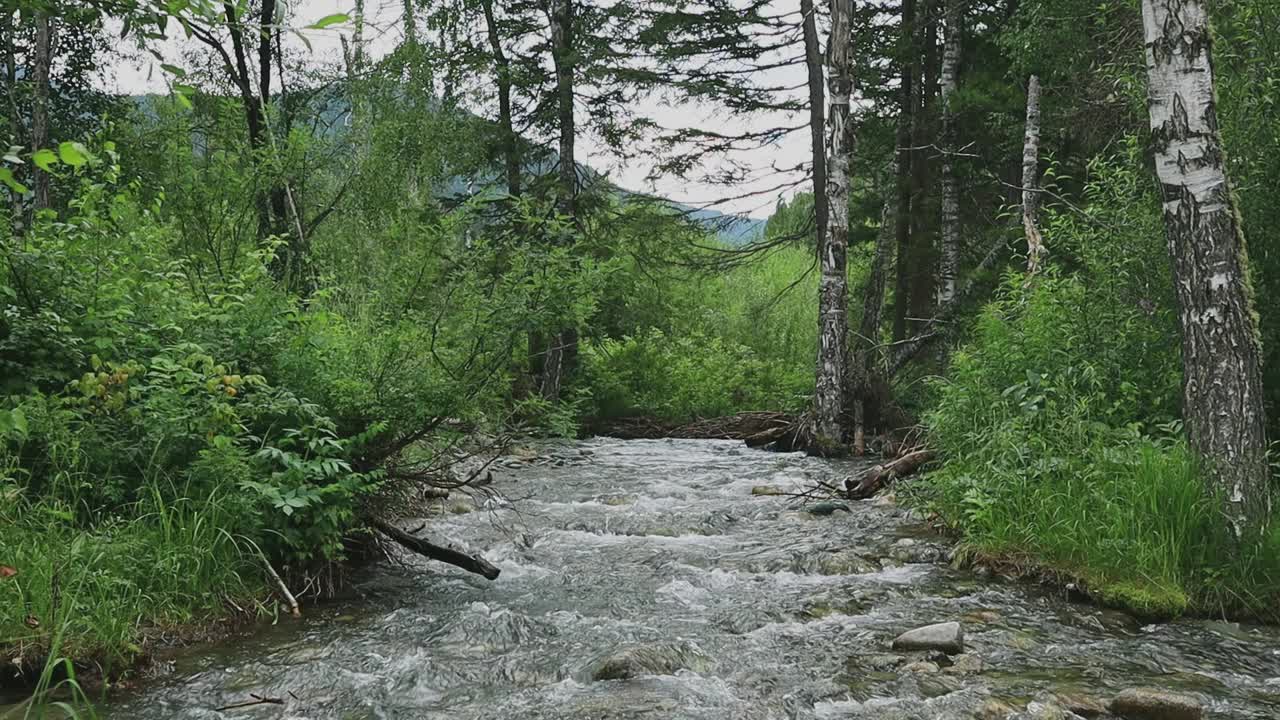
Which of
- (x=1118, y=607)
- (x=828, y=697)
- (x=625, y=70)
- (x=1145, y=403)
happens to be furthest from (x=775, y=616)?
(x=625, y=70)

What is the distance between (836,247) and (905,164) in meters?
5.17

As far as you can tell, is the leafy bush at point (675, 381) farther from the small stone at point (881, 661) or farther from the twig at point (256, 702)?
the twig at point (256, 702)

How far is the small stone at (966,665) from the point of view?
4.43 m

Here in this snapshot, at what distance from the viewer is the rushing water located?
4.13m

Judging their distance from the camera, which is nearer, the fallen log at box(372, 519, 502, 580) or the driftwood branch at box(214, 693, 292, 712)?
the driftwood branch at box(214, 693, 292, 712)

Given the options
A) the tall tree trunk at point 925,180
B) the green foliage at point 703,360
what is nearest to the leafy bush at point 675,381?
the green foliage at point 703,360

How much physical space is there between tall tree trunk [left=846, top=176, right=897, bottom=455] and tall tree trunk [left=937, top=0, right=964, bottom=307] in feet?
3.75

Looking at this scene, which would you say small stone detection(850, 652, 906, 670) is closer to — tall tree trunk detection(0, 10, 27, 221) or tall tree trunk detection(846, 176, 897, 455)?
tall tree trunk detection(846, 176, 897, 455)

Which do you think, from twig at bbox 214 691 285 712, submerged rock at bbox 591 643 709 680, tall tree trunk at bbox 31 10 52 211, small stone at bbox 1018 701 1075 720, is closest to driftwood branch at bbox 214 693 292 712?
twig at bbox 214 691 285 712

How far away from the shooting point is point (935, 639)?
4.74 metres

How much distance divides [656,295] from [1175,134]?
59.7 feet

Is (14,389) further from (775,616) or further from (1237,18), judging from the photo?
(1237,18)

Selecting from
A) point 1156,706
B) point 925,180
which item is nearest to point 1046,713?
point 1156,706

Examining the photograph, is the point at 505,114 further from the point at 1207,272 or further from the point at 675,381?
the point at 1207,272
